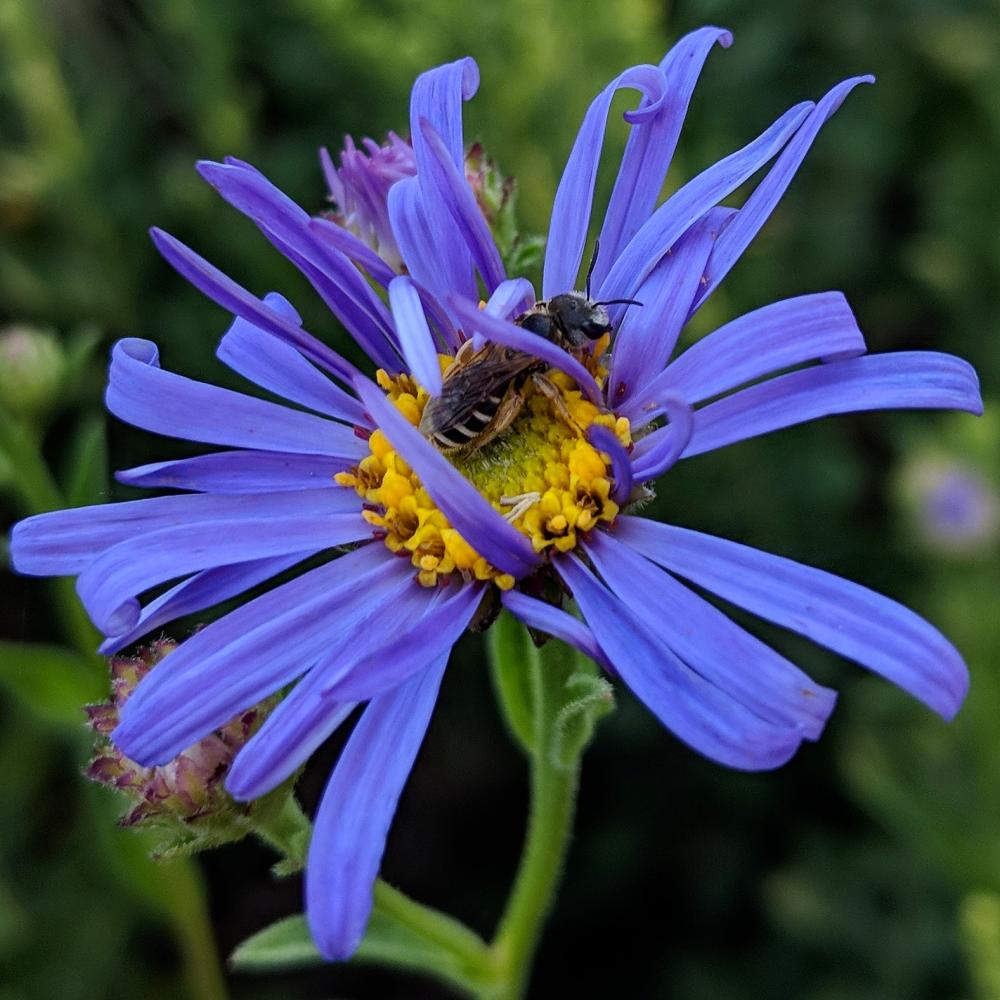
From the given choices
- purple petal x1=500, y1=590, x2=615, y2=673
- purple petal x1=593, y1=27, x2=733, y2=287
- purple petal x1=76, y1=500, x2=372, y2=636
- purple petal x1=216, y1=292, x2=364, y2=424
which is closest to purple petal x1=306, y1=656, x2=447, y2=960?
purple petal x1=500, y1=590, x2=615, y2=673

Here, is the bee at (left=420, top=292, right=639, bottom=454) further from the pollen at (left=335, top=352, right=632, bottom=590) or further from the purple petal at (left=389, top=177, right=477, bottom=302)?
the purple petal at (left=389, top=177, right=477, bottom=302)

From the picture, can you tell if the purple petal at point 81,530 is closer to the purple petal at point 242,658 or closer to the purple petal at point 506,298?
the purple petal at point 242,658

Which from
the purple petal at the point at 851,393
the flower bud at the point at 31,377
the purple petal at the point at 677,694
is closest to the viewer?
the purple petal at the point at 677,694

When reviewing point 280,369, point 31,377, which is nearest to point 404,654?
point 280,369

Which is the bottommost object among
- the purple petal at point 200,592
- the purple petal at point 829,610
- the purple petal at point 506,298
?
the purple petal at point 829,610

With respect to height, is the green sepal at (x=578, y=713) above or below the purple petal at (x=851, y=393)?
below

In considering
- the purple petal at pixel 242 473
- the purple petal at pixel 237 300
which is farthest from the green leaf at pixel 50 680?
the purple petal at pixel 237 300

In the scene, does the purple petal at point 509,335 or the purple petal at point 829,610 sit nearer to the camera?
the purple petal at point 829,610
